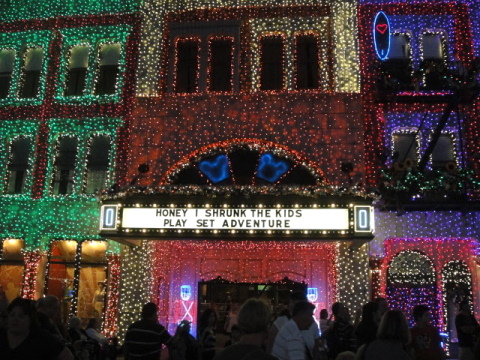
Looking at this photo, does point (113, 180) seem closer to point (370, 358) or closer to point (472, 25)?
point (472, 25)

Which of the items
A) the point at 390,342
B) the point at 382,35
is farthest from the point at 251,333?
the point at 382,35

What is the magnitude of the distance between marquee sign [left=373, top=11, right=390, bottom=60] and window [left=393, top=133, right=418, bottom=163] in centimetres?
255

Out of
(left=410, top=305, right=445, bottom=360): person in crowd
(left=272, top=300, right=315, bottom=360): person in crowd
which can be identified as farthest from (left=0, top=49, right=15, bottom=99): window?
(left=410, top=305, right=445, bottom=360): person in crowd

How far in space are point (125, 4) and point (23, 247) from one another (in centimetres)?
910

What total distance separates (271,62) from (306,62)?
46.2 inches

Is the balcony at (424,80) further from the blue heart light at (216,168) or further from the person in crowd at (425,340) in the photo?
the person in crowd at (425,340)

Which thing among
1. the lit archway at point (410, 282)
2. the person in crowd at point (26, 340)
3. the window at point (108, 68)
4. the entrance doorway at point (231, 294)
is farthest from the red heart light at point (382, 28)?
the person in crowd at point (26, 340)

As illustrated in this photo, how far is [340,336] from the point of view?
8.27 meters

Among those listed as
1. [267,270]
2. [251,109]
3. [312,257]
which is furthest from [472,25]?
[267,270]

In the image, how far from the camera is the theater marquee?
14.5m

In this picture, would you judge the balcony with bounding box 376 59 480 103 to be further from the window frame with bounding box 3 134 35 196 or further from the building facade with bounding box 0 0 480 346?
the window frame with bounding box 3 134 35 196

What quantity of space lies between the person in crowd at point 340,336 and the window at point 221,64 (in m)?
11.1

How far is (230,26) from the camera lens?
60.3 feet

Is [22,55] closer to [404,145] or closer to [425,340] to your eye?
[404,145]
